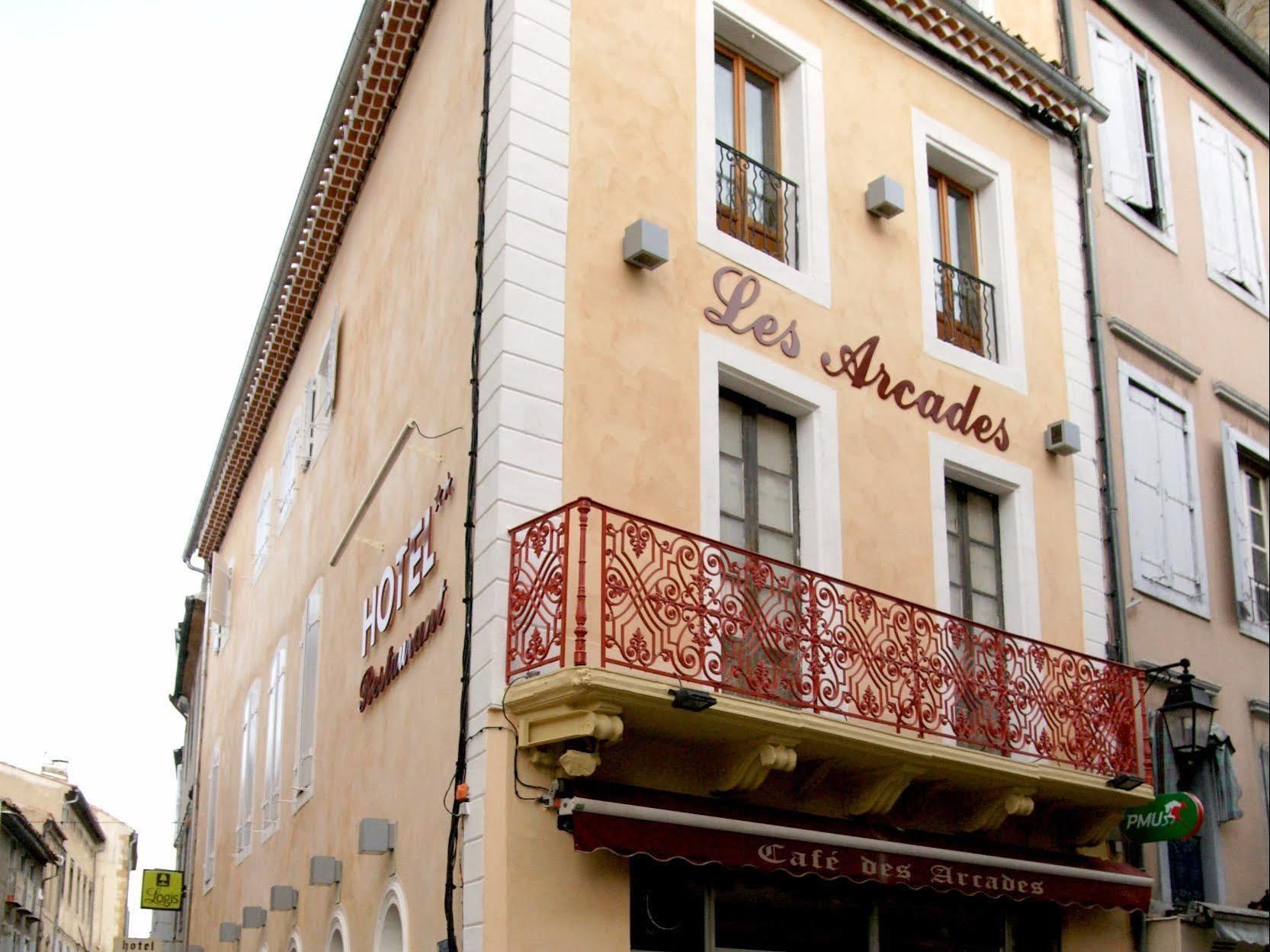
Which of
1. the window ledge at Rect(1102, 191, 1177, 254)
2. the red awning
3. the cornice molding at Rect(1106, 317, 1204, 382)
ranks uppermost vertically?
the window ledge at Rect(1102, 191, 1177, 254)

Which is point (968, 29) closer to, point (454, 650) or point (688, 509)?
point (688, 509)

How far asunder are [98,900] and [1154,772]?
64.5 metres

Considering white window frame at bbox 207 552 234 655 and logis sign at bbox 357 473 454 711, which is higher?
white window frame at bbox 207 552 234 655

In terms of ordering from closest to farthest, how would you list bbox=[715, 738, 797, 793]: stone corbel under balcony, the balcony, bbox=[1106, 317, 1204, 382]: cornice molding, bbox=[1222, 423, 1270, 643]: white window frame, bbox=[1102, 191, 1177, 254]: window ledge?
Answer: 1. the balcony
2. bbox=[715, 738, 797, 793]: stone corbel under balcony
3. bbox=[1106, 317, 1204, 382]: cornice molding
4. bbox=[1222, 423, 1270, 643]: white window frame
5. bbox=[1102, 191, 1177, 254]: window ledge

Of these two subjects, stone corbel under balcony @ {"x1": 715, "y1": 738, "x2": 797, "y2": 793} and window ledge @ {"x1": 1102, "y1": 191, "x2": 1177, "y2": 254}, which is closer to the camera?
stone corbel under balcony @ {"x1": 715, "y1": 738, "x2": 797, "y2": 793}

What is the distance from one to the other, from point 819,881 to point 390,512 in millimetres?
4240

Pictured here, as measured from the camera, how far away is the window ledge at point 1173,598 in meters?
13.3

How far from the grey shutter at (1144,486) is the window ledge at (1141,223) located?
168 centimetres

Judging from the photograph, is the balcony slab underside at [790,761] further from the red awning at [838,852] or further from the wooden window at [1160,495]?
the wooden window at [1160,495]

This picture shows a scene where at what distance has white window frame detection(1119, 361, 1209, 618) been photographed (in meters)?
Answer: 13.4

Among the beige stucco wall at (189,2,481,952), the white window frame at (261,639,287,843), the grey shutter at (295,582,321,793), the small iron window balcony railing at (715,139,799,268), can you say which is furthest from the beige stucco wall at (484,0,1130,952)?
the white window frame at (261,639,287,843)

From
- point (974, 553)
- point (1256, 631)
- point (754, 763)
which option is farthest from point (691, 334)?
point (1256, 631)

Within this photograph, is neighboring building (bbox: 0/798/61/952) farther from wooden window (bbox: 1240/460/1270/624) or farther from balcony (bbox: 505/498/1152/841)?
balcony (bbox: 505/498/1152/841)

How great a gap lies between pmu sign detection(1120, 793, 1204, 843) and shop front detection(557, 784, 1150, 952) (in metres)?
0.31
